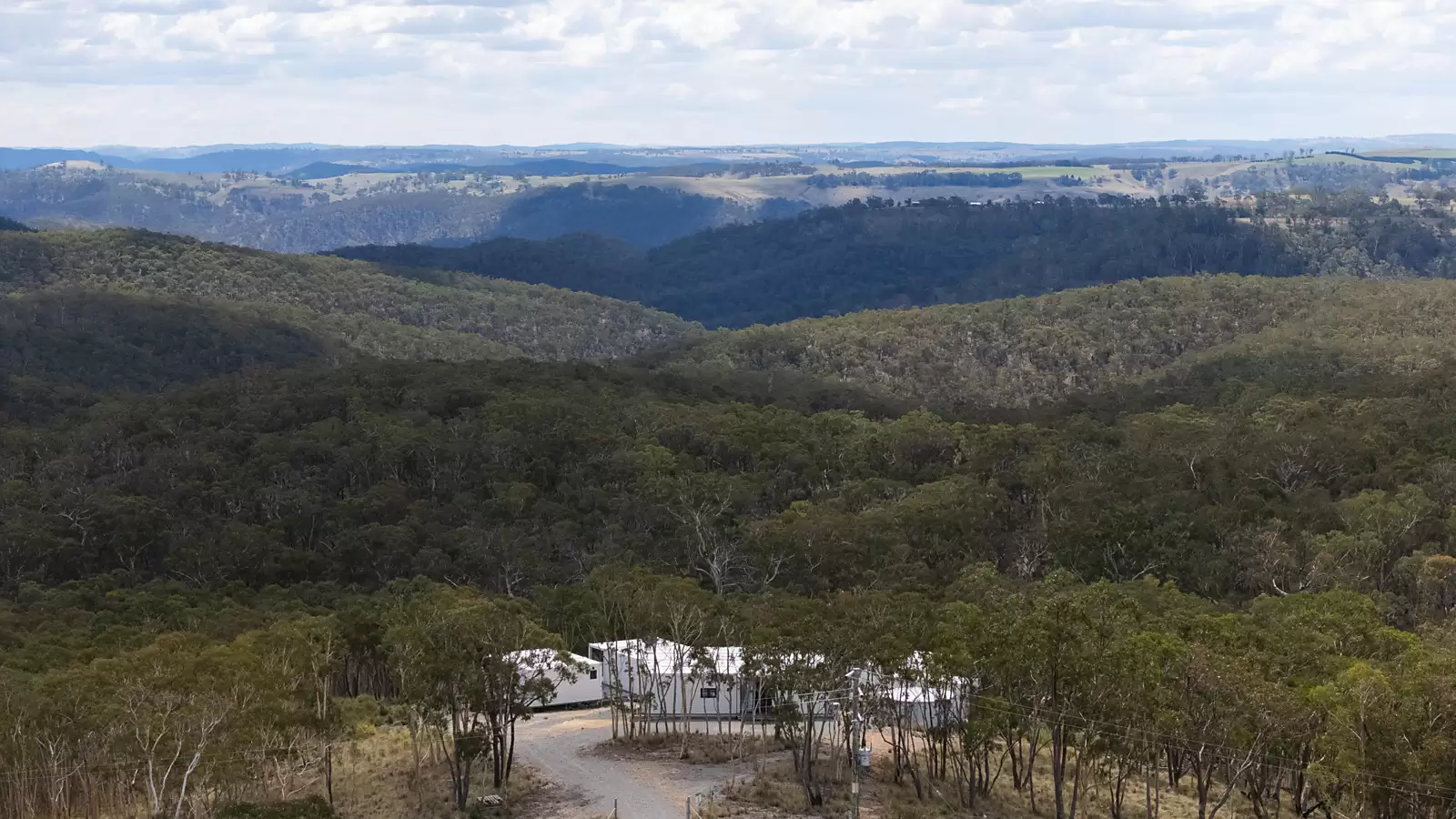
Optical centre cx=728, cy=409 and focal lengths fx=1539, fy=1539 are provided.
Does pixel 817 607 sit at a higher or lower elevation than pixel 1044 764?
higher

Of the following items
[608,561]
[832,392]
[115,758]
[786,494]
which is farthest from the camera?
[832,392]

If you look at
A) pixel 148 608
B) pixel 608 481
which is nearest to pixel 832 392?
pixel 608 481

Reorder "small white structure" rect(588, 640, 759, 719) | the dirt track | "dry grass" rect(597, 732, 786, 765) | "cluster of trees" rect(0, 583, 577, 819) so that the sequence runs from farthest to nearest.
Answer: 1. "small white structure" rect(588, 640, 759, 719)
2. "dry grass" rect(597, 732, 786, 765)
3. the dirt track
4. "cluster of trees" rect(0, 583, 577, 819)

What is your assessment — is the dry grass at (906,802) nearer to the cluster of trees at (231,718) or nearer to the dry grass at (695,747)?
the dry grass at (695,747)

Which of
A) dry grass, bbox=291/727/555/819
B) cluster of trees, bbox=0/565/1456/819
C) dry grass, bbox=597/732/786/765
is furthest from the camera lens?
dry grass, bbox=597/732/786/765

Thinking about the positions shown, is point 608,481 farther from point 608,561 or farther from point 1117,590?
point 1117,590

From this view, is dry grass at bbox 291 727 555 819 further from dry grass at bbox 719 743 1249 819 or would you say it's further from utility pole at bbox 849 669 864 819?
utility pole at bbox 849 669 864 819

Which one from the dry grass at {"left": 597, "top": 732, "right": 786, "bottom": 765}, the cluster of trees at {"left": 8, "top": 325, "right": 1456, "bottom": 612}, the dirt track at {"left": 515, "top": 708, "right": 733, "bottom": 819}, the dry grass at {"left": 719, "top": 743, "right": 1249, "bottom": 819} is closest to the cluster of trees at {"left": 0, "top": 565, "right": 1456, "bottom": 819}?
the dry grass at {"left": 719, "top": 743, "right": 1249, "bottom": 819}
